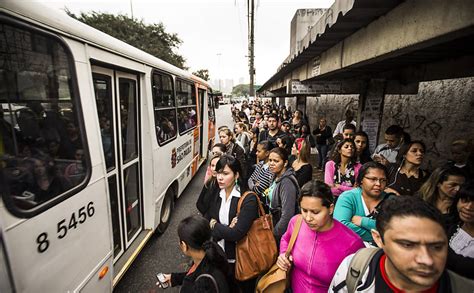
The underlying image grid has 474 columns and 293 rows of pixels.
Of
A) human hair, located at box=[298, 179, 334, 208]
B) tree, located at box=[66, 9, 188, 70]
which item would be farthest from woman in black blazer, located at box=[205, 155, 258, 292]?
tree, located at box=[66, 9, 188, 70]

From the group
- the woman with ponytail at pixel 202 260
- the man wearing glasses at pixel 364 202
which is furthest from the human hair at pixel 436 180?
the woman with ponytail at pixel 202 260

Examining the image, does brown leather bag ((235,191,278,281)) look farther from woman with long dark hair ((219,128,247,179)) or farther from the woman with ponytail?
woman with long dark hair ((219,128,247,179))

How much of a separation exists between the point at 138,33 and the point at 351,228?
1057 inches

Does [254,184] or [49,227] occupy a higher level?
[49,227]

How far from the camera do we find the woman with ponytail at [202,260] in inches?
61.7

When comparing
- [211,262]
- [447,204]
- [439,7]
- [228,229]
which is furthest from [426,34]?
[211,262]

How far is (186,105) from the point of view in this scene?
5637 millimetres

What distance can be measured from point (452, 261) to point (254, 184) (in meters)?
2.18

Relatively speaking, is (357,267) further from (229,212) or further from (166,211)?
(166,211)

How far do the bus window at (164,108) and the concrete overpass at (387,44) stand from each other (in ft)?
8.48

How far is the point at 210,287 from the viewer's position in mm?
1547

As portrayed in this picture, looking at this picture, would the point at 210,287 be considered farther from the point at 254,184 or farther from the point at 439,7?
the point at 439,7

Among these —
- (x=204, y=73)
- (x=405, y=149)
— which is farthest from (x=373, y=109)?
(x=204, y=73)

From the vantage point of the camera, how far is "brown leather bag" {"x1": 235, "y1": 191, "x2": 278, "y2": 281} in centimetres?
221
